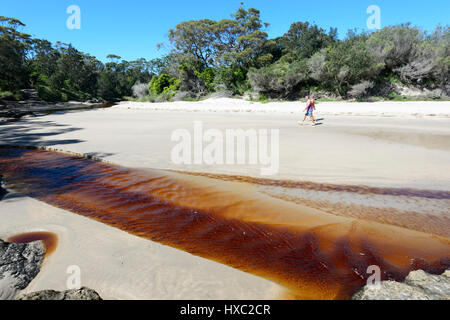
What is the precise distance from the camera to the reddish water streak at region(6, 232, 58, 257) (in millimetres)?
2657

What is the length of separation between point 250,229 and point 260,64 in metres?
31.1

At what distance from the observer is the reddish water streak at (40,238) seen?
2657mm

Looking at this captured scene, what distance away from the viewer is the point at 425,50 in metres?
19.5

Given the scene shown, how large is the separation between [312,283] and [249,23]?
37032mm

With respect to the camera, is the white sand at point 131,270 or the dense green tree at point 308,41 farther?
the dense green tree at point 308,41

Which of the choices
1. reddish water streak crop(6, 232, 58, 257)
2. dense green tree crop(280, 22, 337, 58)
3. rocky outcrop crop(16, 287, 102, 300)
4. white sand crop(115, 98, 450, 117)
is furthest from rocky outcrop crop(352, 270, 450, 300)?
dense green tree crop(280, 22, 337, 58)

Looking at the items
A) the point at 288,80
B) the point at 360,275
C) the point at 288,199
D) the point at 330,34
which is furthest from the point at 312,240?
the point at 330,34

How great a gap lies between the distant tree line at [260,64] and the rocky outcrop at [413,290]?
2135 cm

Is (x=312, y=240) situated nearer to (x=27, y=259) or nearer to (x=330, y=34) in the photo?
(x=27, y=259)

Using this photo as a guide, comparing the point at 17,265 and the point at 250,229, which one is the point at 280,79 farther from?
the point at 17,265

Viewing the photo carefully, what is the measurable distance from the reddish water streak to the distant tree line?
22742 mm

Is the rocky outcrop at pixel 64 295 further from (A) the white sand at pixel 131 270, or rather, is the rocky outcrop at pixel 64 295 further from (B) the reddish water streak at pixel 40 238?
(B) the reddish water streak at pixel 40 238

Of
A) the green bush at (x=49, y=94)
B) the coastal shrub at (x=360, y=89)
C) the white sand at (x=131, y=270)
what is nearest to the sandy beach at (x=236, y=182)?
the white sand at (x=131, y=270)

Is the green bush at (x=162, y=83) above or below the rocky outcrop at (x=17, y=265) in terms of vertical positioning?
above
